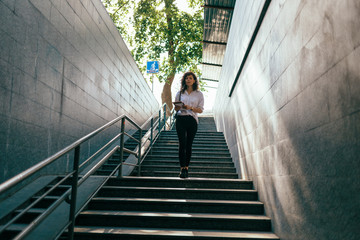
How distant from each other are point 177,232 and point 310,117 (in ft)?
4.92

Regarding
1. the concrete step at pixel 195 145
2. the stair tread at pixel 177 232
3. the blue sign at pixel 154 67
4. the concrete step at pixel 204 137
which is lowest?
the stair tread at pixel 177 232

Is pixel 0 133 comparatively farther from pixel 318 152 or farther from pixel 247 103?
pixel 247 103

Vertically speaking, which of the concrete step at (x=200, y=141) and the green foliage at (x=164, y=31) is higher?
the green foliage at (x=164, y=31)

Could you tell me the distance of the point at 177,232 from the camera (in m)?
2.54

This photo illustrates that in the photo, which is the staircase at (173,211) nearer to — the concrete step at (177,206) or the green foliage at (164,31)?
the concrete step at (177,206)

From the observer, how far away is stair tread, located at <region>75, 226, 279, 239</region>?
245 cm

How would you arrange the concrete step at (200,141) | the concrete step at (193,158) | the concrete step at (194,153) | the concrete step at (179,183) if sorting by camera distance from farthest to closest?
the concrete step at (200,141), the concrete step at (194,153), the concrete step at (193,158), the concrete step at (179,183)

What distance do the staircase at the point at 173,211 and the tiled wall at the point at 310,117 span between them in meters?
0.25

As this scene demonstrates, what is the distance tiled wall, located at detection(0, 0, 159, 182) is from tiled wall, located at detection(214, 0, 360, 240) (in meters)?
2.52

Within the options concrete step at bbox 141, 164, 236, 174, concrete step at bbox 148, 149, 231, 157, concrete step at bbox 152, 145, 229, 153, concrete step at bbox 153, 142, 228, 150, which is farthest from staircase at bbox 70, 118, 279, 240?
concrete step at bbox 153, 142, 228, 150

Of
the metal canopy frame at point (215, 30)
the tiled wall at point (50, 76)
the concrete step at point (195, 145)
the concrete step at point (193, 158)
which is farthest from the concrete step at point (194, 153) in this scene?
the metal canopy frame at point (215, 30)

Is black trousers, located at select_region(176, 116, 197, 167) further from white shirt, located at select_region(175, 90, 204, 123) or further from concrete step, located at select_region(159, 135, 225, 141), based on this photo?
concrete step, located at select_region(159, 135, 225, 141)

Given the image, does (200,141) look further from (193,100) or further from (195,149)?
(193,100)

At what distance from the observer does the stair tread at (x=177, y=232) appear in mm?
2453
